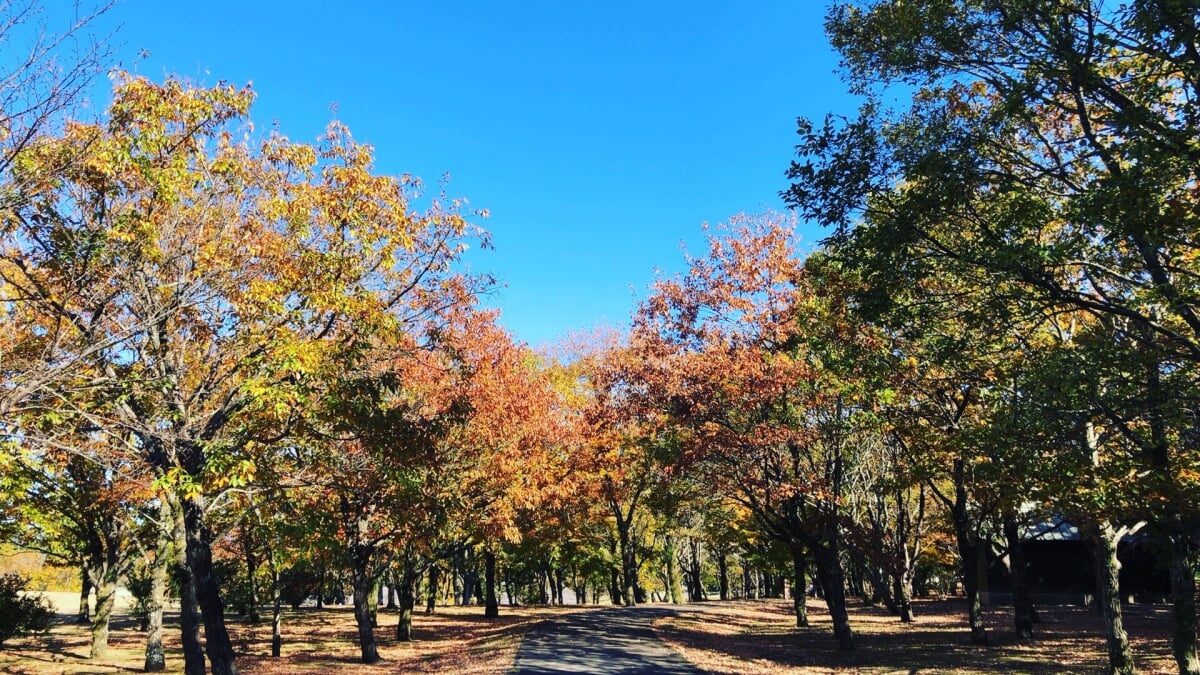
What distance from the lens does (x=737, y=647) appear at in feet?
62.2

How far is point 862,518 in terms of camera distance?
27875 mm

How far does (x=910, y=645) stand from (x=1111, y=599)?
6.45 metres

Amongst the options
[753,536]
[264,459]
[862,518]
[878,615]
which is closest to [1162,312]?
[264,459]

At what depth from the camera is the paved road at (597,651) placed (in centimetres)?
1409

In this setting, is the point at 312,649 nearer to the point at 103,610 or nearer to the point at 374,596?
the point at 103,610

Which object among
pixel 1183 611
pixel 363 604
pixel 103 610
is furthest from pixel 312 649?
pixel 1183 611

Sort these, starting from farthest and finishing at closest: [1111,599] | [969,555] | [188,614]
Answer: [969,555] → [1111,599] → [188,614]

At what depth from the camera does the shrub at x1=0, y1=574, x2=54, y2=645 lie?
1984 cm

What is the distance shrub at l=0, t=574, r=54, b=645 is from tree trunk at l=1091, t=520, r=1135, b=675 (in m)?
28.0

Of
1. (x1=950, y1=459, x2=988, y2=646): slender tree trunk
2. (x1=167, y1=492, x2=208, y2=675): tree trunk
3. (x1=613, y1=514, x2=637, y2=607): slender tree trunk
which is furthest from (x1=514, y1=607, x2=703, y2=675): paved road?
(x1=613, y1=514, x2=637, y2=607): slender tree trunk

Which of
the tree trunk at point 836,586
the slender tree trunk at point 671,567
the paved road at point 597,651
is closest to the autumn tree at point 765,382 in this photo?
the tree trunk at point 836,586

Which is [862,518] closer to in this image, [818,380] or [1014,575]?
[1014,575]

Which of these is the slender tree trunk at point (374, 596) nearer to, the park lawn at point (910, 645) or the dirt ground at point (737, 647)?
the dirt ground at point (737, 647)

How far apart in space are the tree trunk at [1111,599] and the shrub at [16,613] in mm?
27989
